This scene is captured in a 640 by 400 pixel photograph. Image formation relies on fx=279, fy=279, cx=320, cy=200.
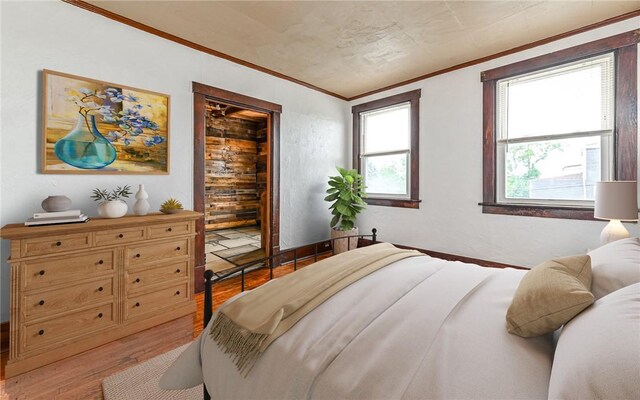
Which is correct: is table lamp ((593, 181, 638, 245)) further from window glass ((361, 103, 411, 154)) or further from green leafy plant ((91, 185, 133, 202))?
green leafy plant ((91, 185, 133, 202))

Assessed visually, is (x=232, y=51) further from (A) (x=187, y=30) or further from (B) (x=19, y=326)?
(B) (x=19, y=326)

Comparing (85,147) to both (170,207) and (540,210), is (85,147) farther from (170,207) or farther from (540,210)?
(540,210)

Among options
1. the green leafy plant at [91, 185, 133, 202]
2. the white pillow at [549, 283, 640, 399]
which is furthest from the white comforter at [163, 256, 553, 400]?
the green leafy plant at [91, 185, 133, 202]

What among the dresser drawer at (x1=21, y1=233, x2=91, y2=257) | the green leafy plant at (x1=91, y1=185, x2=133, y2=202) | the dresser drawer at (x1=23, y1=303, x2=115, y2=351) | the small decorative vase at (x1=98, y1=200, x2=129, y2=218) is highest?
the green leafy plant at (x1=91, y1=185, x2=133, y2=202)

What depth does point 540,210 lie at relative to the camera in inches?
122

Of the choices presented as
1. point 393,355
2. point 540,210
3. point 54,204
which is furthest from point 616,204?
point 54,204

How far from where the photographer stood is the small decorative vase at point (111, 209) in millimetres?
2266

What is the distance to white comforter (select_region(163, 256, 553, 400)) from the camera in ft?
2.73

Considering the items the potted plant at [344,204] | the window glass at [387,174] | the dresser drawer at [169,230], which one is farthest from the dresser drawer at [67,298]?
the window glass at [387,174]

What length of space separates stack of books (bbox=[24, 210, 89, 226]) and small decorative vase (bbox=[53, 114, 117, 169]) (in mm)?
557

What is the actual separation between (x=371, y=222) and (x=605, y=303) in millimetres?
3825

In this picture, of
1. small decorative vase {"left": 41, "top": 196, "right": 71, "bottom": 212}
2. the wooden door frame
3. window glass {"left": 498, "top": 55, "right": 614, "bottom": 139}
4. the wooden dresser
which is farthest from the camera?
the wooden door frame

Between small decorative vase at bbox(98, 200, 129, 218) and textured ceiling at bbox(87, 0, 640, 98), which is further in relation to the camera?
textured ceiling at bbox(87, 0, 640, 98)

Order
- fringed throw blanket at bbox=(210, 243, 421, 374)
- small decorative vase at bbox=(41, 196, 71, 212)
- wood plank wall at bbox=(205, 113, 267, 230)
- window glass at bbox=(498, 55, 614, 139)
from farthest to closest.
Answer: wood plank wall at bbox=(205, 113, 267, 230) < window glass at bbox=(498, 55, 614, 139) < small decorative vase at bbox=(41, 196, 71, 212) < fringed throw blanket at bbox=(210, 243, 421, 374)
